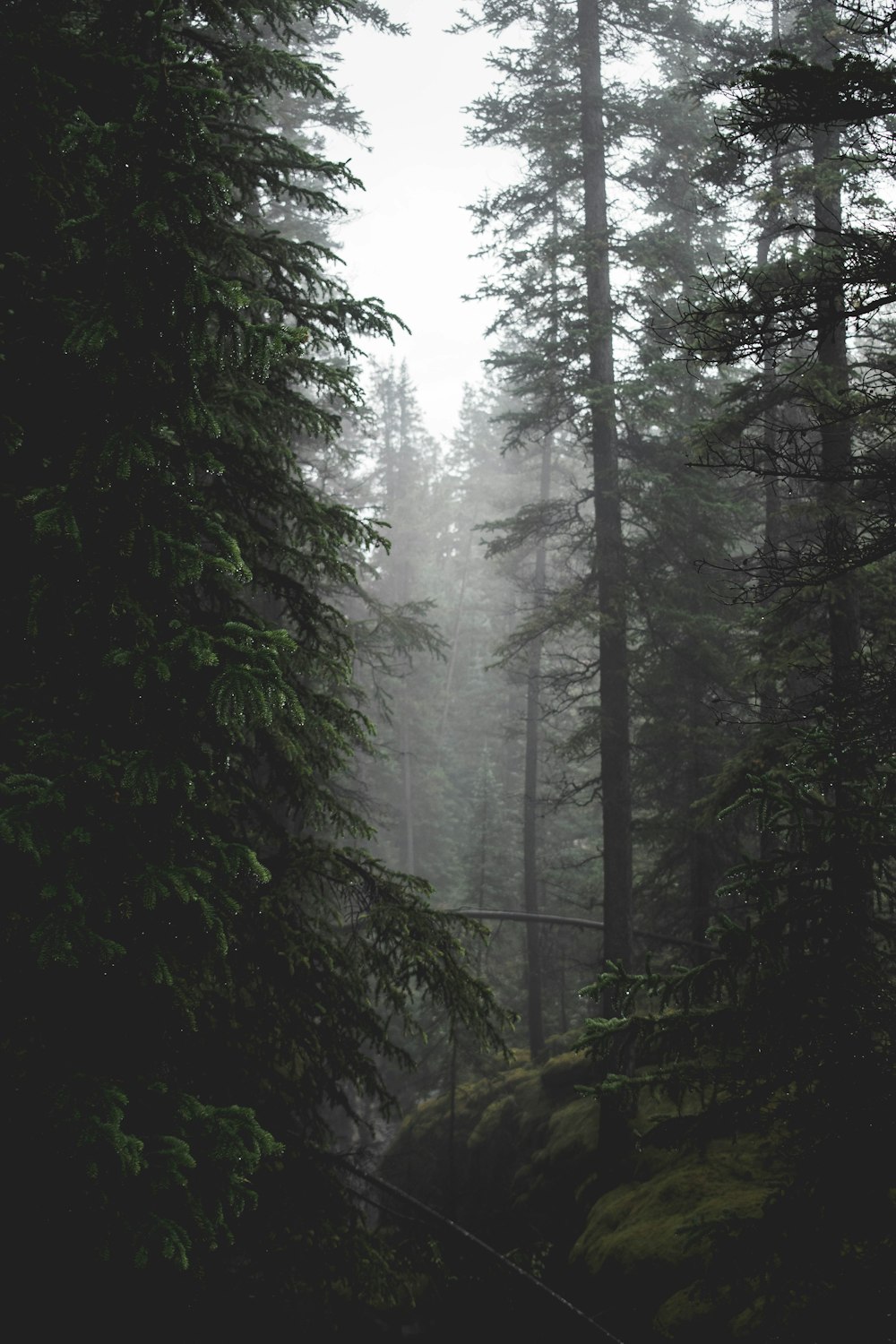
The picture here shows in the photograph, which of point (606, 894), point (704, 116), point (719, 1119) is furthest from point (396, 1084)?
point (704, 116)

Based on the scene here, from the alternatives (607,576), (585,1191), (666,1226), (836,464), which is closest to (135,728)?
(836,464)

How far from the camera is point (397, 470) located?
46.6m

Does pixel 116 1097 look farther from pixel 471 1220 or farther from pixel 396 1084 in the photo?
pixel 396 1084

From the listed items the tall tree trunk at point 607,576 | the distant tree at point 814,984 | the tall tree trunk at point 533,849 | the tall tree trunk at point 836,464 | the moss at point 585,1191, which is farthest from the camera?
the tall tree trunk at point 533,849

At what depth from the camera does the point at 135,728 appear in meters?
3.82

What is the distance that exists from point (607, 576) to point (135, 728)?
1062 cm

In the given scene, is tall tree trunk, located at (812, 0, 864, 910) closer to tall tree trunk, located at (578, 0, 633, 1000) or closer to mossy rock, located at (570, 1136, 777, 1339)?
tall tree trunk, located at (578, 0, 633, 1000)

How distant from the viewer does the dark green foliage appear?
3354 mm

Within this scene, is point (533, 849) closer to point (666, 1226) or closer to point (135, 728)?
point (666, 1226)

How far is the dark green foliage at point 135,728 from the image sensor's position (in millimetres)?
3354

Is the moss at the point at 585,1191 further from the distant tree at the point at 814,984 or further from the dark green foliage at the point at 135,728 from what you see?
the dark green foliage at the point at 135,728

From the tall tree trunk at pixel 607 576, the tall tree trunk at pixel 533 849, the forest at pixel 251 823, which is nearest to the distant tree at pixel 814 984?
the forest at pixel 251 823

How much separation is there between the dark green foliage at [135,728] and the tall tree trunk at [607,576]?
806 cm

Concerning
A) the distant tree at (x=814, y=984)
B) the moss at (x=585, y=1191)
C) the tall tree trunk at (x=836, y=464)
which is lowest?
the moss at (x=585, y=1191)
